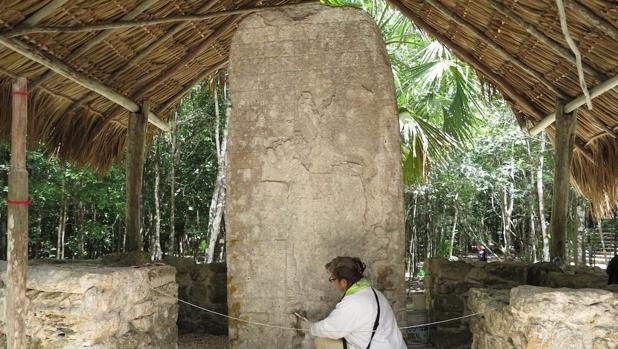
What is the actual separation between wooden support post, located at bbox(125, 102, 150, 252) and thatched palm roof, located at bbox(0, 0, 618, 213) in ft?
0.83

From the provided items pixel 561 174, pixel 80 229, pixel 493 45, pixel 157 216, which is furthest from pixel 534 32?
pixel 80 229

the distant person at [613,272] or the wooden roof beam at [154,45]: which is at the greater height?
the wooden roof beam at [154,45]

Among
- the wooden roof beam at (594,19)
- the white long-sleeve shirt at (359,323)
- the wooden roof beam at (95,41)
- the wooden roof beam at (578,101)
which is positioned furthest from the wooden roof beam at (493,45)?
the white long-sleeve shirt at (359,323)

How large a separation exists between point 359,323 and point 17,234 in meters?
1.88

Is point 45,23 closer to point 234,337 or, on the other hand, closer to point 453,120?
point 234,337

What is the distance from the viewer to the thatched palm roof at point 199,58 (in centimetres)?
441

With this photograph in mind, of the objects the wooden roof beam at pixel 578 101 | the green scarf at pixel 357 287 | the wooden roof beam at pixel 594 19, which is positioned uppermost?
the wooden roof beam at pixel 594 19

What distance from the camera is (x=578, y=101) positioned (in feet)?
17.1

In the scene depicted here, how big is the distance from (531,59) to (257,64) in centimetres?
263

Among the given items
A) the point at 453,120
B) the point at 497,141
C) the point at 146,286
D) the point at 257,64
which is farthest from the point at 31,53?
the point at 497,141

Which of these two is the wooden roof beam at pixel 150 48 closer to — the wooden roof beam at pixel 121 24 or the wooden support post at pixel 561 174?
the wooden roof beam at pixel 121 24

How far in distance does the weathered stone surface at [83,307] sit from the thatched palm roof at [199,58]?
1.98m

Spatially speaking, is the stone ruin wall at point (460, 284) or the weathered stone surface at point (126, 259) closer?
the weathered stone surface at point (126, 259)


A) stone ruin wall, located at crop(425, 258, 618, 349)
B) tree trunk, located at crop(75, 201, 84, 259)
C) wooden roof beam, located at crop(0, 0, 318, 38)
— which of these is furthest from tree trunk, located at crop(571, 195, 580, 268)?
→ tree trunk, located at crop(75, 201, 84, 259)
